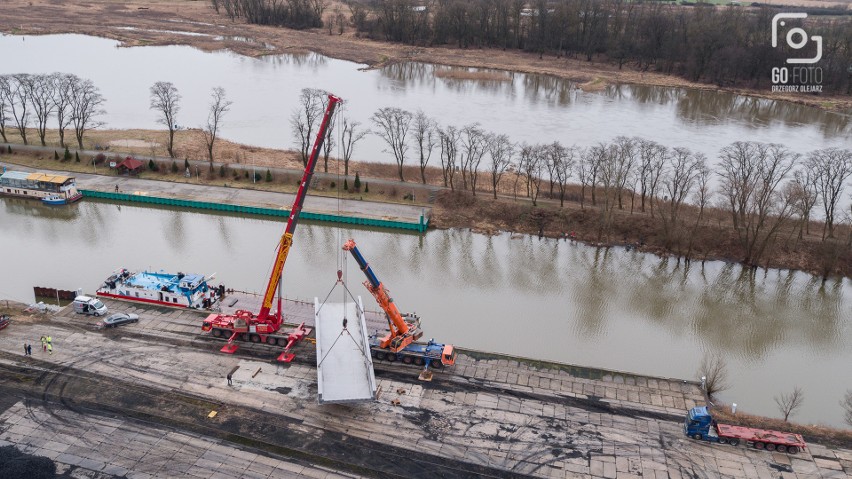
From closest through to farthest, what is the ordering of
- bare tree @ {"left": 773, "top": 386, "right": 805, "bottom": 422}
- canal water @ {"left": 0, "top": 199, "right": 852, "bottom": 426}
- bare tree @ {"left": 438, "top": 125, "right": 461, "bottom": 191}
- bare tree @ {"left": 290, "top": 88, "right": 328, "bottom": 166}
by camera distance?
bare tree @ {"left": 773, "top": 386, "right": 805, "bottom": 422} < canal water @ {"left": 0, "top": 199, "right": 852, "bottom": 426} < bare tree @ {"left": 438, "top": 125, "right": 461, "bottom": 191} < bare tree @ {"left": 290, "top": 88, "right": 328, "bottom": 166}

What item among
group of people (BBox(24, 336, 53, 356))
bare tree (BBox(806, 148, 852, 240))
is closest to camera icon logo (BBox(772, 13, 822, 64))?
bare tree (BBox(806, 148, 852, 240))

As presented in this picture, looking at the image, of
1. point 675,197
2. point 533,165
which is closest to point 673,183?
point 675,197

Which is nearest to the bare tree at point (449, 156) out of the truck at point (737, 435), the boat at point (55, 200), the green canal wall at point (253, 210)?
the green canal wall at point (253, 210)

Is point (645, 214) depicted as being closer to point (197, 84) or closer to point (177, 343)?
point (177, 343)

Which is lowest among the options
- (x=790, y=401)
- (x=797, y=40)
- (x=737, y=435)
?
(x=790, y=401)

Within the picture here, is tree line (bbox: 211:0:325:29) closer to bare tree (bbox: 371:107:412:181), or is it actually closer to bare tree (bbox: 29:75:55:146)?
bare tree (bbox: 29:75:55:146)

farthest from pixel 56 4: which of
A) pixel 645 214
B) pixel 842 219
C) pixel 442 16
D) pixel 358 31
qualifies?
pixel 842 219

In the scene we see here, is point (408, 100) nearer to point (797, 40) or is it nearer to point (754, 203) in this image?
point (754, 203)
